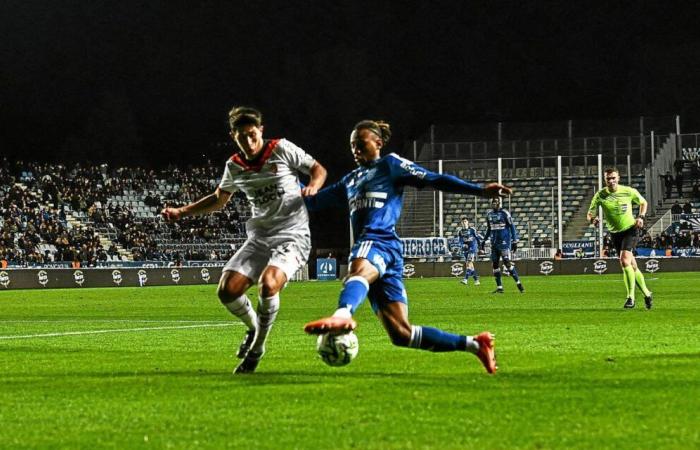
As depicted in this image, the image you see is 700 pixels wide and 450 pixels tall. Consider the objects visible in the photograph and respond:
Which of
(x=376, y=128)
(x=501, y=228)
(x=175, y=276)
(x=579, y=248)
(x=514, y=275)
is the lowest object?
(x=175, y=276)

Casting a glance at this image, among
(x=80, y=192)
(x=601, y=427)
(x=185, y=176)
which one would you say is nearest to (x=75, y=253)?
(x=80, y=192)

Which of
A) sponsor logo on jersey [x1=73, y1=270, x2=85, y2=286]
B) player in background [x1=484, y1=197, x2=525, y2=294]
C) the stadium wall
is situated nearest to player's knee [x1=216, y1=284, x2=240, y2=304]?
player in background [x1=484, y1=197, x2=525, y2=294]

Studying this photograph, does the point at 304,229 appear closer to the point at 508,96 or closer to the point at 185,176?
the point at 185,176

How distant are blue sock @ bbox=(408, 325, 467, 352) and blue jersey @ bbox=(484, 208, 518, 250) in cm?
2228

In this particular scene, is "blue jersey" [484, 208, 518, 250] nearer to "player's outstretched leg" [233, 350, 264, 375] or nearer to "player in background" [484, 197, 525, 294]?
"player in background" [484, 197, 525, 294]

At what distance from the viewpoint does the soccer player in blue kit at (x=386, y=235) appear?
8688 mm

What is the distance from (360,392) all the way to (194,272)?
38.6 m

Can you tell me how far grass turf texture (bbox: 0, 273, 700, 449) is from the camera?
19.8 ft

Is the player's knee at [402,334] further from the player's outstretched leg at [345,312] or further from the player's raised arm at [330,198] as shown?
the player's raised arm at [330,198]

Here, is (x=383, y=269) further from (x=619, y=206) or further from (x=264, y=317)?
(x=619, y=206)

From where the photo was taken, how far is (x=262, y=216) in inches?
387

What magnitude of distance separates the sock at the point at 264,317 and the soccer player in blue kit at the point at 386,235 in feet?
3.00

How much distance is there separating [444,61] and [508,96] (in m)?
5.58

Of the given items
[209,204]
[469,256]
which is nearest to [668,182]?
[469,256]
